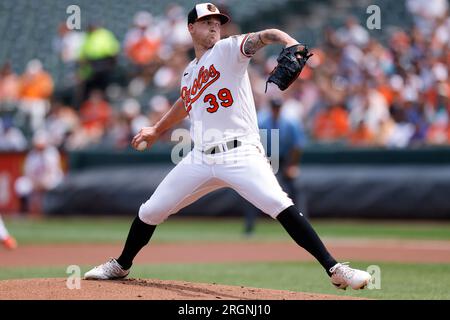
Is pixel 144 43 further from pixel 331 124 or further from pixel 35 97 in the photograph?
pixel 331 124

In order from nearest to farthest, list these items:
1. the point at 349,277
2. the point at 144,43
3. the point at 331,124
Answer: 1. the point at 349,277
2. the point at 331,124
3. the point at 144,43

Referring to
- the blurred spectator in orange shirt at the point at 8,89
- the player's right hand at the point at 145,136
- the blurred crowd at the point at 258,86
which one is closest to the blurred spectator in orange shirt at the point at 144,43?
the blurred crowd at the point at 258,86

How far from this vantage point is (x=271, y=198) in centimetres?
615

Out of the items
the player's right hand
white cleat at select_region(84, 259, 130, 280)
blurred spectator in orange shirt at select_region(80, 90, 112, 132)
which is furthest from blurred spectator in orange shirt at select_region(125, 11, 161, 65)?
white cleat at select_region(84, 259, 130, 280)

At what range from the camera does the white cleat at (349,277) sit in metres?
5.98

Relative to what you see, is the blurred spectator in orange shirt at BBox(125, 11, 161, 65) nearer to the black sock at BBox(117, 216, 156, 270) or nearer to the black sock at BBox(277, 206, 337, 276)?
the black sock at BBox(117, 216, 156, 270)

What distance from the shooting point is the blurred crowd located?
1554 cm

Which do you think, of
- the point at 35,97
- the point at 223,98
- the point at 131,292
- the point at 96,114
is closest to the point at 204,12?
the point at 223,98

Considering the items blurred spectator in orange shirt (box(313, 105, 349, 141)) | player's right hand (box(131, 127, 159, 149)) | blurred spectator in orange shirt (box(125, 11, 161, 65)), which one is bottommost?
player's right hand (box(131, 127, 159, 149))

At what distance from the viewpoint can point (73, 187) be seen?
59.5ft

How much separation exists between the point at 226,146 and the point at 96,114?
13720 millimetres

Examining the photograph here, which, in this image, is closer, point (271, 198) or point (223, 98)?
point (271, 198)
